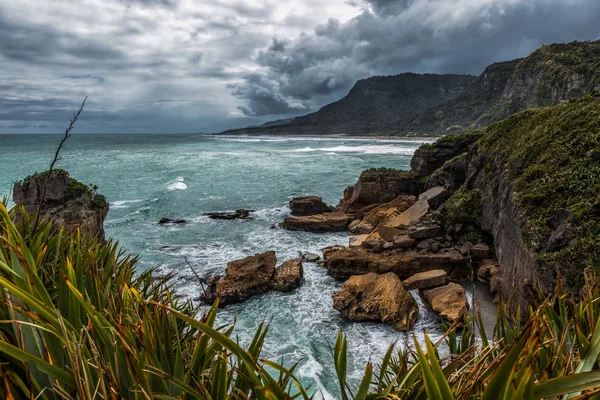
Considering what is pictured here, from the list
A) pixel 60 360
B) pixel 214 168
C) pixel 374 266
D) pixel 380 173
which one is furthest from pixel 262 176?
pixel 60 360

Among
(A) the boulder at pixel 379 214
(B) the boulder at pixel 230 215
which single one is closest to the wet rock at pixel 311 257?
(A) the boulder at pixel 379 214

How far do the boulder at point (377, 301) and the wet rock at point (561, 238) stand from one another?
3341mm

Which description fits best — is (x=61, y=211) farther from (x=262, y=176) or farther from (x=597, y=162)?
(x=262, y=176)

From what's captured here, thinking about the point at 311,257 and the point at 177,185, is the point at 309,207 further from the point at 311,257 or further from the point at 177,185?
the point at 177,185

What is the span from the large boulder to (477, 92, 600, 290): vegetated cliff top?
2.99 metres

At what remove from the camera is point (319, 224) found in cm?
1725

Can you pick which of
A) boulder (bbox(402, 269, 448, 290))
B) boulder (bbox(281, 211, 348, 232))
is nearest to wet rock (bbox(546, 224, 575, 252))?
boulder (bbox(402, 269, 448, 290))

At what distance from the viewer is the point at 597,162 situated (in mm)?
7863

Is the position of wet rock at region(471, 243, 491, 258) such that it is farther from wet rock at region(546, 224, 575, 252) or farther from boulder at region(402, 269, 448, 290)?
wet rock at region(546, 224, 575, 252)

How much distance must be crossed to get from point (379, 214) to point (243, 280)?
8.42 m

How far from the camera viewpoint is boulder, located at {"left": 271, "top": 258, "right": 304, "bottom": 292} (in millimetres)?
10805

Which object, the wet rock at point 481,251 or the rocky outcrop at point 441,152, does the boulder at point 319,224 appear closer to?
the rocky outcrop at point 441,152

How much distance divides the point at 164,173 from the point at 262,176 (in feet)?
44.1

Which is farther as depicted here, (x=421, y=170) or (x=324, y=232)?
(x=421, y=170)
